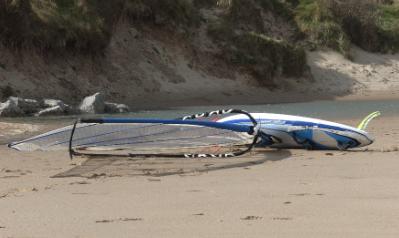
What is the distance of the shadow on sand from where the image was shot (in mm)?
6945

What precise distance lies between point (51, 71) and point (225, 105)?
592 centimetres

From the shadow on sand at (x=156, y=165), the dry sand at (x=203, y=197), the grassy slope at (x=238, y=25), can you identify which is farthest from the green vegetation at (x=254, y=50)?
the dry sand at (x=203, y=197)

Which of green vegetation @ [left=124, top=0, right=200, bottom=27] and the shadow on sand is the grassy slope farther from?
the shadow on sand

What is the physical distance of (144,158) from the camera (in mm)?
8250

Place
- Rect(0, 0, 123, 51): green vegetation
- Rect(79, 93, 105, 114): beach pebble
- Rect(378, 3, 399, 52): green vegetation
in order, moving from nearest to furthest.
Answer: Rect(79, 93, 105, 114): beach pebble → Rect(0, 0, 123, 51): green vegetation → Rect(378, 3, 399, 52): green vegetation

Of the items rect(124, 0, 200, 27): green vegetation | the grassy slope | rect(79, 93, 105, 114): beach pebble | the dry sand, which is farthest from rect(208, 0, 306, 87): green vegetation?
the dry sand

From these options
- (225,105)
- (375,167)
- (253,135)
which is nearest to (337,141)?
(253,135)

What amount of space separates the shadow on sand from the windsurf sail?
287 millimetres

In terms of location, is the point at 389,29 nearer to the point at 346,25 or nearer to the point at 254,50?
the point at 346,25

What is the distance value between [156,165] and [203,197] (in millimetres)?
2347

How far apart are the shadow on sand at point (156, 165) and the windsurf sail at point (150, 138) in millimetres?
287

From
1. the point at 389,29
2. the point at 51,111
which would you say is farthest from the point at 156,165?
the point at 389,29

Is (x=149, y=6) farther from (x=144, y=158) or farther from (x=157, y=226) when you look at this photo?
(x=157, y=226)

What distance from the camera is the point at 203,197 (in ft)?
17.4
